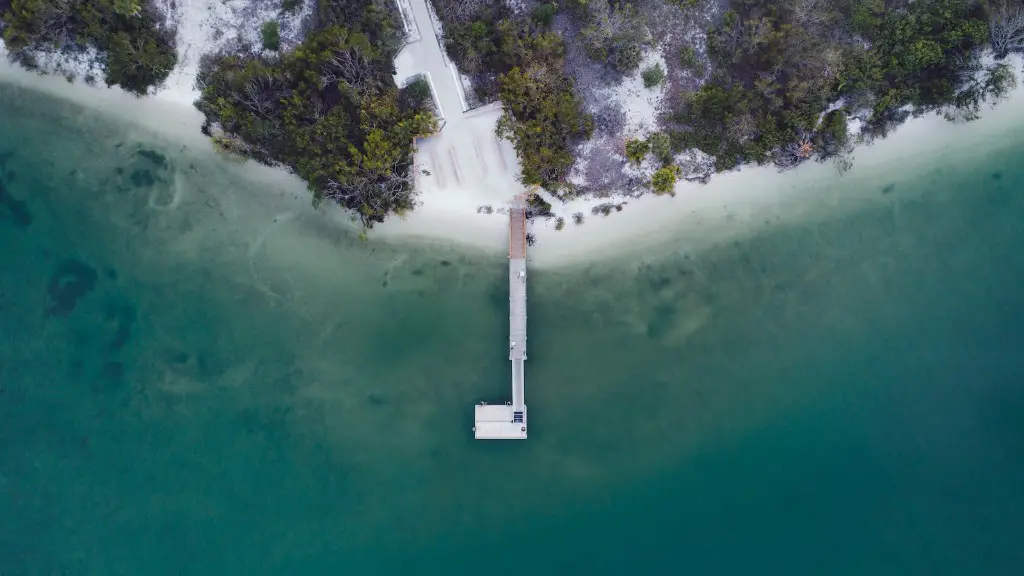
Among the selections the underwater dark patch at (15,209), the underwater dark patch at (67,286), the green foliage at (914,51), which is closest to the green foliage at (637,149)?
the green foliage at (914,51)

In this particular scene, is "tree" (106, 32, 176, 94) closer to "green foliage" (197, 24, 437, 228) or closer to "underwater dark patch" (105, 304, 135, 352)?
"green foliage" (197, 24, 437, 228)

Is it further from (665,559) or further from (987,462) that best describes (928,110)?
(665,559)

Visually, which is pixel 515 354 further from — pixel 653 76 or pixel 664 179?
pixel 653 76

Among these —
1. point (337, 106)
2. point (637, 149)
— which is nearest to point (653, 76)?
point (637, 149)

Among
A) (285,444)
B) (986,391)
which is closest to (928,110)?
(986,391)

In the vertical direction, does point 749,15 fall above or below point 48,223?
above

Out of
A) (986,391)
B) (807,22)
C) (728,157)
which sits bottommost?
(986,391)

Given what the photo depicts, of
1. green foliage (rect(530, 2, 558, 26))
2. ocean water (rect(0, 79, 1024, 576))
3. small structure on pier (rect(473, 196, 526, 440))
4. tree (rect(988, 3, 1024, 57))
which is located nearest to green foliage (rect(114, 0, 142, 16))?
ocean water (rect(0, 79, 1024, 576))
